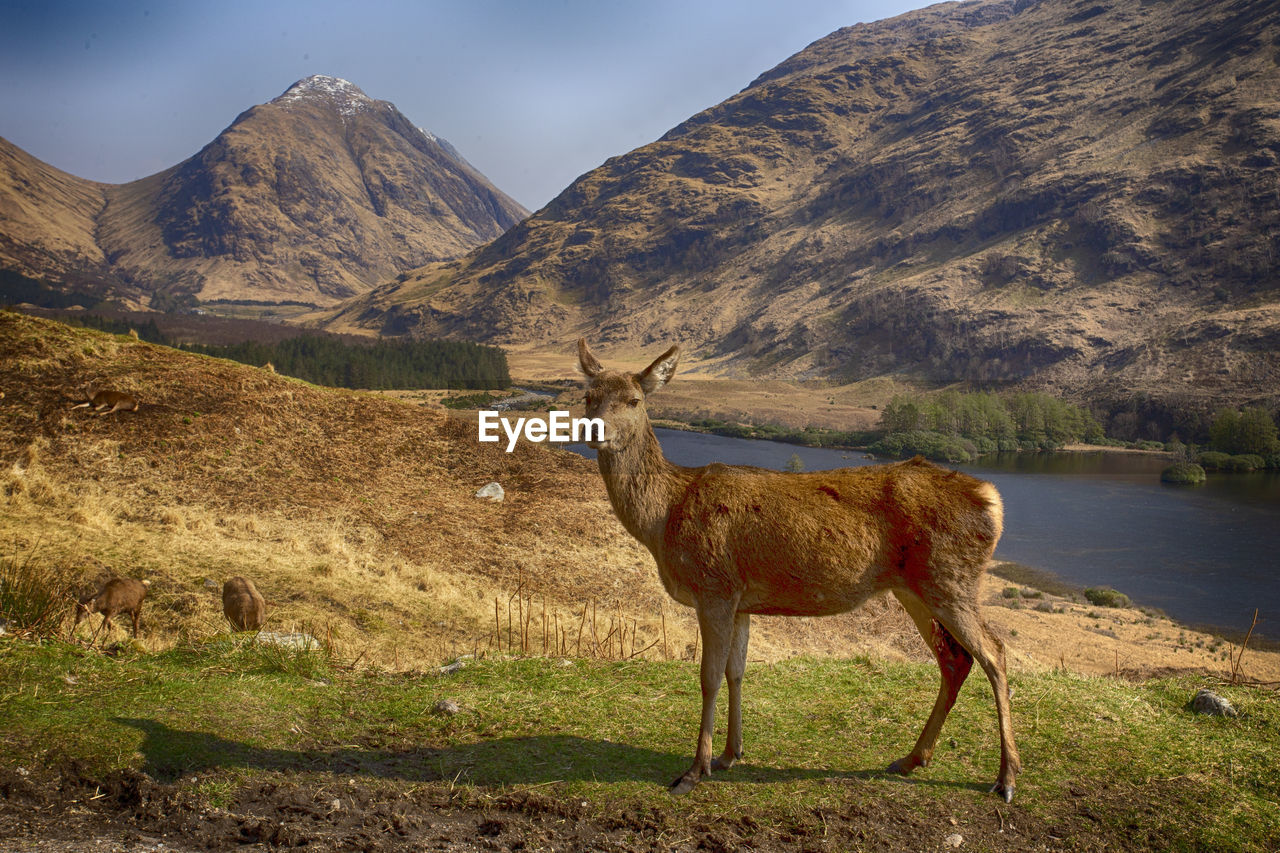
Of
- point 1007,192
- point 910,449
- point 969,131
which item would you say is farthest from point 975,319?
point 969,131

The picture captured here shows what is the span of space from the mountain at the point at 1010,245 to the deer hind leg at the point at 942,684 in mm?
86277

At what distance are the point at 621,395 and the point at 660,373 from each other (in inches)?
15.7

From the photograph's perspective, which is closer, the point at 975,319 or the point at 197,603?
the point at 197,603

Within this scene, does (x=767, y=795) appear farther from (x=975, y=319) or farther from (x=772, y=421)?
(x=975, y=319)

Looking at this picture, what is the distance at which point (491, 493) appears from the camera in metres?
18.3

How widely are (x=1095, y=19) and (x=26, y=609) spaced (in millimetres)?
214627

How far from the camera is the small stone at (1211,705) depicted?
6.51 meters

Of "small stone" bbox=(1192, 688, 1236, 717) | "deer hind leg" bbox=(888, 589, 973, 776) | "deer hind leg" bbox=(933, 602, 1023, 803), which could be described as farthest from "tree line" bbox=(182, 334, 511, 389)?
"deer hind leg" bbox=(933, 602, 1023, 803)

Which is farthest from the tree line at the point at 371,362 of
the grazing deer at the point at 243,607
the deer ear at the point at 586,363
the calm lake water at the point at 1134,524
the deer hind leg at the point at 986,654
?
the deer hind leg at the point at 986,654

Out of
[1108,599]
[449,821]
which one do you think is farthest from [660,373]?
[1108,599]

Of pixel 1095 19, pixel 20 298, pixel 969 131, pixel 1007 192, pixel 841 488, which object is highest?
pixel 1095 19

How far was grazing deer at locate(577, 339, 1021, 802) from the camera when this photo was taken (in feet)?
16.8

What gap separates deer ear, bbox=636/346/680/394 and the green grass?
2.81 meters

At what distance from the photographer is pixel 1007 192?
128 m
